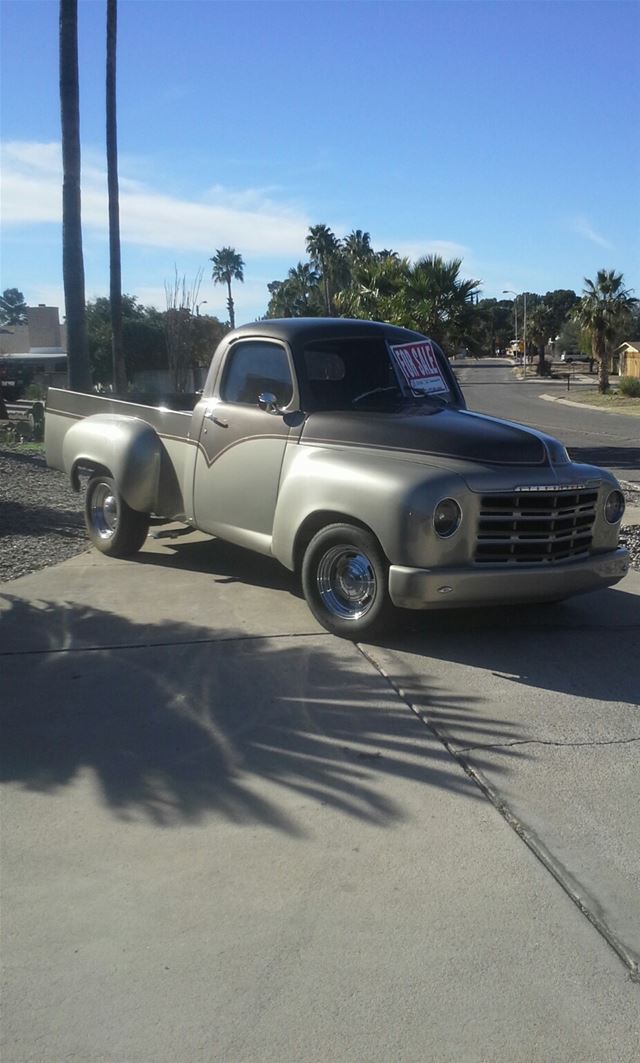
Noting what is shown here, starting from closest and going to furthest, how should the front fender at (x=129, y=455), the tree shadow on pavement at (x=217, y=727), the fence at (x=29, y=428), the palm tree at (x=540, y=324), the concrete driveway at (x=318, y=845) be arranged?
the concrete driveway at (x=318, y=845) < the tree shadow on pavement at (x=217, y=727) < the front fender at (x=129, y=455) < the fence at (x=29, y=428) < the palm tree at (x=540, y=324)

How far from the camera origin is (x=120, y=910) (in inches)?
136

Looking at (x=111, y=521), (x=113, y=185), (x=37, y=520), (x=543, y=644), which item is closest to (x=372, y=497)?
(x=543, y=644)

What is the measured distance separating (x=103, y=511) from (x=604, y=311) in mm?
49891

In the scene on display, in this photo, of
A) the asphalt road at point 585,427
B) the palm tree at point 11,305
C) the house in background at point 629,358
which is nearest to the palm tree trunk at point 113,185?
the asphalt road at point 585,427

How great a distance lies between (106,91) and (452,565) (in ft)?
62.4

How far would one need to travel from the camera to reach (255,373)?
7.43 meters

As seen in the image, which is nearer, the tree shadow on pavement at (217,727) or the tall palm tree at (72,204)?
the tree shadow on pavement at (217,727)

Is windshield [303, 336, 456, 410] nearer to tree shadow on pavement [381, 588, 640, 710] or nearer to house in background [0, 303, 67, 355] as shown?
tree shadow on pavement [381, 588, 640, 710]

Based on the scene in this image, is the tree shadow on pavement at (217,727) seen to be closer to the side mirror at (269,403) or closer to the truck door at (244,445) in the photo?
the truck door at (244,445)

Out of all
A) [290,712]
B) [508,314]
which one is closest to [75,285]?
[290,712]

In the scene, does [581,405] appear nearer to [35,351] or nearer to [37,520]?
[35,351]

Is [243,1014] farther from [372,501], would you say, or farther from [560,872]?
[372,501]

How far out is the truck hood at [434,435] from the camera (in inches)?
239

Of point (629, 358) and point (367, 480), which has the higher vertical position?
point (367, 480)
